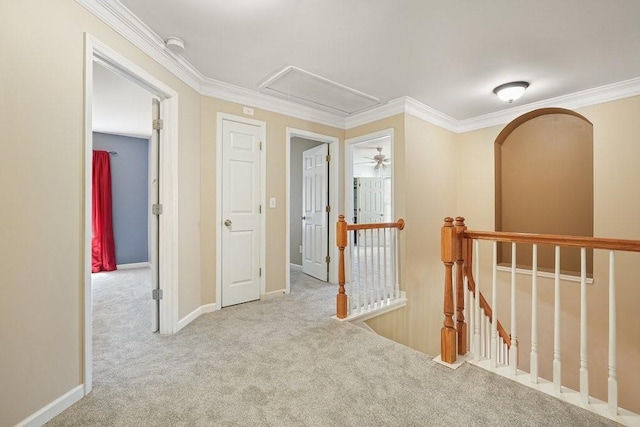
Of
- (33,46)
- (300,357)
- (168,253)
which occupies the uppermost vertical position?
(33,46)

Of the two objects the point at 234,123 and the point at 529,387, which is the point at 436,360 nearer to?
the point at 529,387

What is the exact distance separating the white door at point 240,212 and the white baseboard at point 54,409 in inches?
61.5

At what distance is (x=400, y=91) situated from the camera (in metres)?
3.35


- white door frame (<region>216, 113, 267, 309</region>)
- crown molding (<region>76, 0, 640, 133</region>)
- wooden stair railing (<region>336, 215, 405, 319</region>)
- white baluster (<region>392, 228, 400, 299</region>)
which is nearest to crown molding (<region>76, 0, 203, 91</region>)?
crown molding (<region>76, 0, 640, 133</region>)

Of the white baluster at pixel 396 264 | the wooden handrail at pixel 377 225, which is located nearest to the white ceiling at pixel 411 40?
the wooden handrail at pixel 377 225

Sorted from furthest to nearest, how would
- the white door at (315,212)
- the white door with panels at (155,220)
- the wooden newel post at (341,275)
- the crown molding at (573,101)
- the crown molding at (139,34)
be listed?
the white door at (315,212) → the crown molding at (573,101) → the wooden newel post at (341,275) → the white door with panels at (155,220) → the crown molding at (139,34)

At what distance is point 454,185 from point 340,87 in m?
2.43

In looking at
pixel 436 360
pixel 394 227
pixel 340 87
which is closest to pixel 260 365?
pixel 436 360

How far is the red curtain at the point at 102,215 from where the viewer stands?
16.4 feet

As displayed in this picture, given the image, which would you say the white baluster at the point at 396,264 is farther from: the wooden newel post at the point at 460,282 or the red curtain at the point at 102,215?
the red curtain at the point at 102,215

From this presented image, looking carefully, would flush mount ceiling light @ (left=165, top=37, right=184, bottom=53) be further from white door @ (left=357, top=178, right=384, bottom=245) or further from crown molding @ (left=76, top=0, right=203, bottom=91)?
white door @ (left=357, top=178, right=384, bottom=245)

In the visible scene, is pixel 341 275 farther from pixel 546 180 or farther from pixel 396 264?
pixel 546 180

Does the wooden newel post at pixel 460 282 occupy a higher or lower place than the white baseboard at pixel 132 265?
higher

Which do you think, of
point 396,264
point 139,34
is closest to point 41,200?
point 139,34
